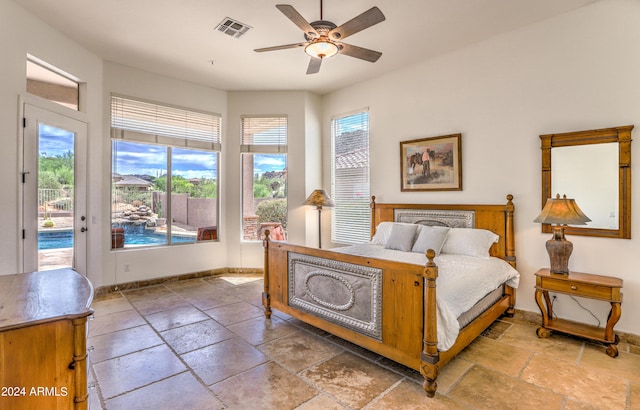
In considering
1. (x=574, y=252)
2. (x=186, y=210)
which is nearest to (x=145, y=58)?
(x=186, y=210)

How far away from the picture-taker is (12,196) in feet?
10.6

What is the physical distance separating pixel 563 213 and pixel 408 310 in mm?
1874

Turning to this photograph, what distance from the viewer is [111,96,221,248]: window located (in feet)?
15.8

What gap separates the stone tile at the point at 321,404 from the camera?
6.93 feet

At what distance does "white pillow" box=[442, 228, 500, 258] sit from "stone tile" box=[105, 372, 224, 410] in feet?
9.65

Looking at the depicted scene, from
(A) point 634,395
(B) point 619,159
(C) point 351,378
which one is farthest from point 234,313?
(B) point 619,159

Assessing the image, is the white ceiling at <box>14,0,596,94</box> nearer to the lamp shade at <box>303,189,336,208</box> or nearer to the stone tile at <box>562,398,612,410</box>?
the lamp shade at <box>303,189,336,208</box>

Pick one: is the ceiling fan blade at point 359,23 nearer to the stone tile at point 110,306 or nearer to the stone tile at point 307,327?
the stone tile at point 307,327

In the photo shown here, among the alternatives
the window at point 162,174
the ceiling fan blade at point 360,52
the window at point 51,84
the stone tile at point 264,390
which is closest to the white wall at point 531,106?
the ceiling fan blade at point 360,52

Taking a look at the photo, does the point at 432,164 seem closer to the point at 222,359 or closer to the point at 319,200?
the point at 319,200

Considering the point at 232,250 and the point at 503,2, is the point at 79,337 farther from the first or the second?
the point at 232,250

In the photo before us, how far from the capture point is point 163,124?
5.20 metres

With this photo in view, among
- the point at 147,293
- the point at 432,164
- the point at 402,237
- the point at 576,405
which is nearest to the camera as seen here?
the point at 576,405

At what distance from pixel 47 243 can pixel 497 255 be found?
527 cm
